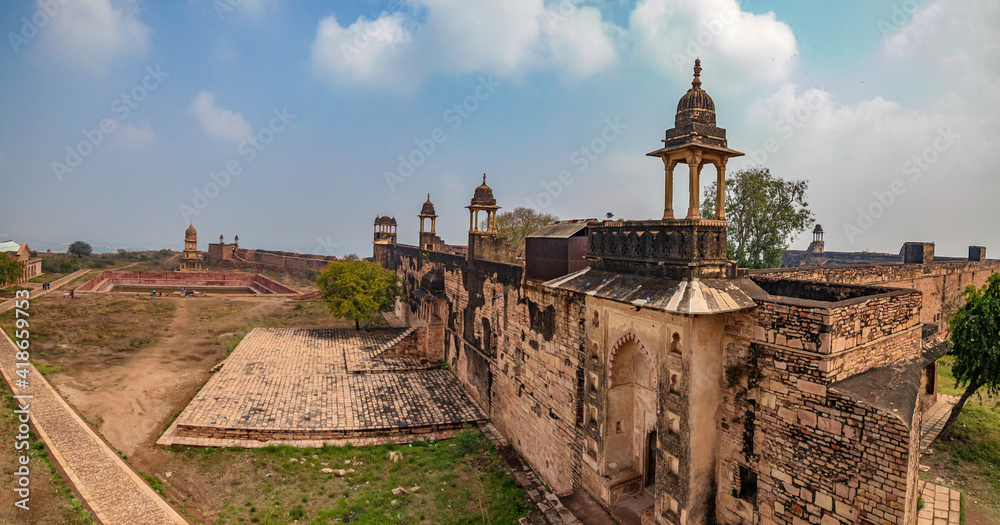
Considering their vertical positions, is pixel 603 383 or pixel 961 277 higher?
pixel 961 277

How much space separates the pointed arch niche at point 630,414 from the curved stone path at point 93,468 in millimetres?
8806

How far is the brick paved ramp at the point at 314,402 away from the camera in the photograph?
13.3m

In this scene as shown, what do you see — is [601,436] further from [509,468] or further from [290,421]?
[290,421]

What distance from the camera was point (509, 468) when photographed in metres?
12.1

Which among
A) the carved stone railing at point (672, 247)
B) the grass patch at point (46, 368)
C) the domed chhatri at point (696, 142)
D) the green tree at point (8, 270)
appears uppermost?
the domed chhatri at point (696, 142)

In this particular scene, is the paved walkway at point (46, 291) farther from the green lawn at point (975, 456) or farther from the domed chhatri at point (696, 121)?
the green lawn at point (975, 456)

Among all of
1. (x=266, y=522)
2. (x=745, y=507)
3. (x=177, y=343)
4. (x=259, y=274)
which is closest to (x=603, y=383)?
(x=745, y=507)

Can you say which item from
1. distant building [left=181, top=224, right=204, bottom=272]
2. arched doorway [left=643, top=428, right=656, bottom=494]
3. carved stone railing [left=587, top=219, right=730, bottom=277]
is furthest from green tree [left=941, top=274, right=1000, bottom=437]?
distant building [left=181, top=224, right=204, bottom=272]

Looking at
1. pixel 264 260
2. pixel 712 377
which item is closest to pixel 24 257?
pixel 264 260

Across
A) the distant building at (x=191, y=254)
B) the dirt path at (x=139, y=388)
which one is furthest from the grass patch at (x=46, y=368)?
the distant building at (x=191, y=254)

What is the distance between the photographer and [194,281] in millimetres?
46281

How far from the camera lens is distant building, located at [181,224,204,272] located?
50.6 m

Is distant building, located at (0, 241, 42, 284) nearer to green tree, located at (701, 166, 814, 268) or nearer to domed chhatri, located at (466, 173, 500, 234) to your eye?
domed chhatri, located at (466, 173, 500, 234)

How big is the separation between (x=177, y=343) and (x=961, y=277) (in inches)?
1629
